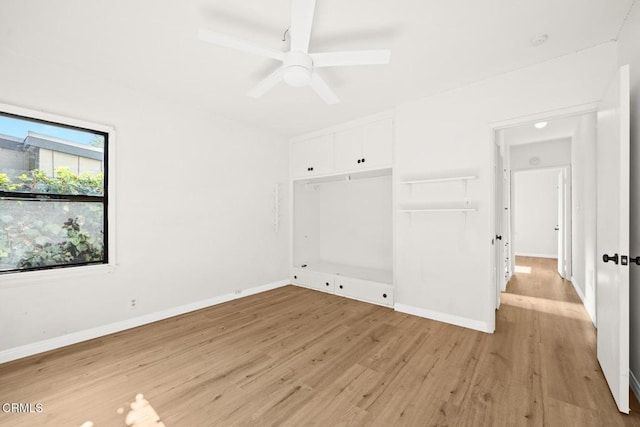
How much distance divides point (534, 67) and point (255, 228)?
3.85 m

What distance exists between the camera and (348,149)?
4059 mm

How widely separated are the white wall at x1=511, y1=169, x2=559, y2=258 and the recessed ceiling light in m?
6.53

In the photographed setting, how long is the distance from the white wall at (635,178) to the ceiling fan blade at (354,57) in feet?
5.58

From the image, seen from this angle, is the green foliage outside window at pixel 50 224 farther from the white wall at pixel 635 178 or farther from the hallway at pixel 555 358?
the white wall at pixel 635 178

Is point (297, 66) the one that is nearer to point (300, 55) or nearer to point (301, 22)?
point (300, 55)

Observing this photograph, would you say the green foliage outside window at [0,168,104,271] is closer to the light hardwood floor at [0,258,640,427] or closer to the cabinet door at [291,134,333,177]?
the light hardwood floor at [0,258,640,427]

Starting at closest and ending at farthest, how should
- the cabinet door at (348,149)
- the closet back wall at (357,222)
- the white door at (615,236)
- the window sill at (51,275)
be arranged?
1. the white door at (615,236)
2. the window sill at (51,275)
3. the cabinet door at (348,149)
4. the closet back wall at (357,222)

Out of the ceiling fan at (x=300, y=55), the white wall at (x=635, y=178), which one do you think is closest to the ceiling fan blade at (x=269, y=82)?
the ceiling fan at (x=300, y=55)

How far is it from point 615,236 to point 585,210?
2473 millimetres

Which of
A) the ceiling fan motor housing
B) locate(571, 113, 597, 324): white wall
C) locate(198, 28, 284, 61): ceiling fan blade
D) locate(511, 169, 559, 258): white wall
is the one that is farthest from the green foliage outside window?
locate(511, 169, 559, 258): white wall

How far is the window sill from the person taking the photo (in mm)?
2334

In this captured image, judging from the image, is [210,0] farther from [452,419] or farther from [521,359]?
[521,359]

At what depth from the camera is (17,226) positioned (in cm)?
240

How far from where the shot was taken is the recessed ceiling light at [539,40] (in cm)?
216
